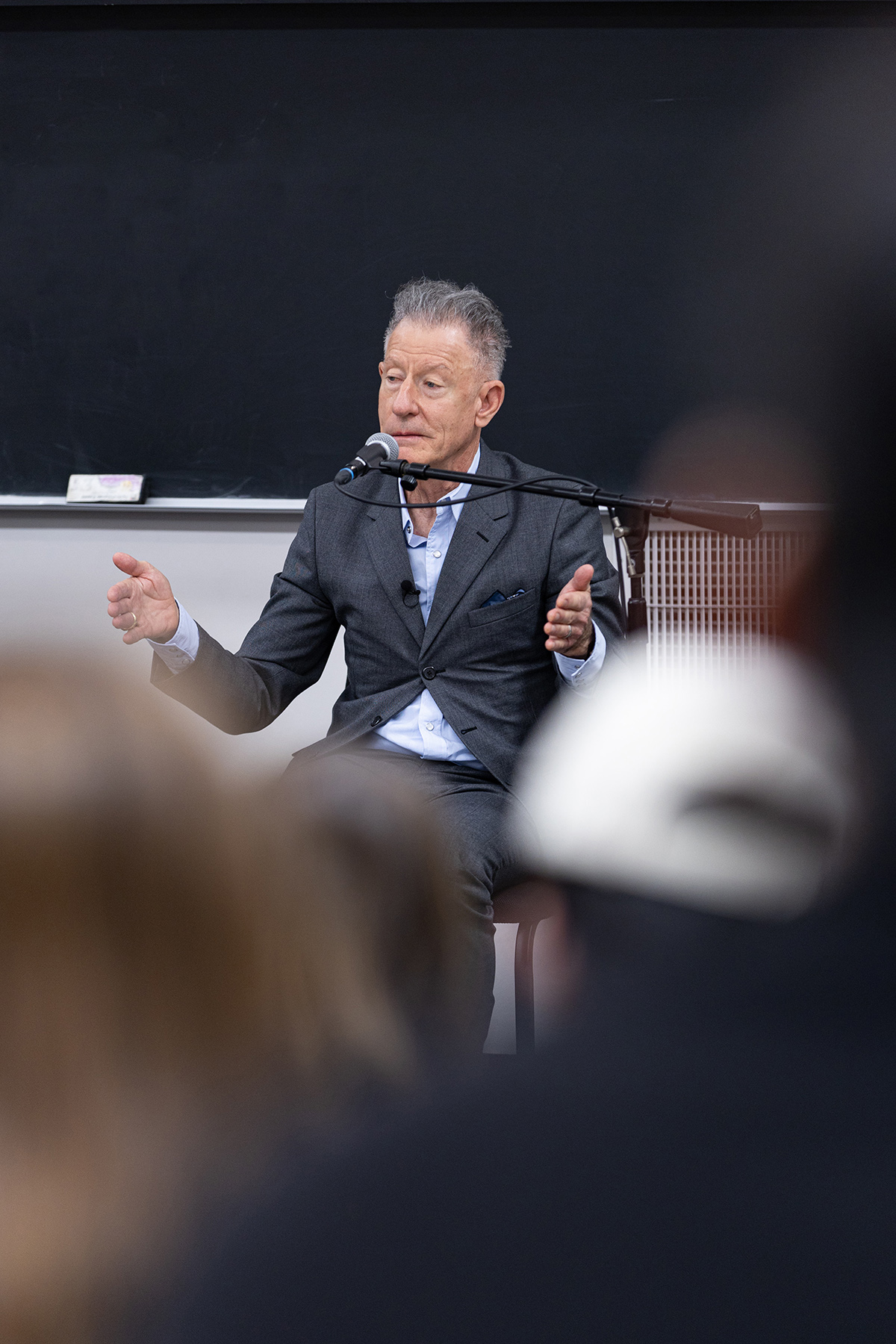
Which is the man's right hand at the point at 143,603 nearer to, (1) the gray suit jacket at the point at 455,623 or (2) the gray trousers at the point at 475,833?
(1) the gray suit jacket at the point at 455,623

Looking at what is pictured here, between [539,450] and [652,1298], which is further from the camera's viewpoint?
[539,450]

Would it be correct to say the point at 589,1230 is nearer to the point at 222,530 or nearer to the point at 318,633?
the point at 318,633

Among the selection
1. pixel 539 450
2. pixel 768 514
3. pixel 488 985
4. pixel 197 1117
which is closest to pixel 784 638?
pixel 197 1117

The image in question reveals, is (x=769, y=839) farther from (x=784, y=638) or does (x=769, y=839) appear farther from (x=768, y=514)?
(x=768, y=514)

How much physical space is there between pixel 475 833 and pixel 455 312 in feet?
2.56

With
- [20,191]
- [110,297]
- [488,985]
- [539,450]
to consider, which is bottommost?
[488,985]

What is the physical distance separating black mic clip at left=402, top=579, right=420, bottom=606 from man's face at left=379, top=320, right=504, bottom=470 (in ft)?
0.58

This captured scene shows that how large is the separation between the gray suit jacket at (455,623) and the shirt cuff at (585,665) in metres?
0.04

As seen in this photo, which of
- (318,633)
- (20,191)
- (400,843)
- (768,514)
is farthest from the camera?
(20,191)

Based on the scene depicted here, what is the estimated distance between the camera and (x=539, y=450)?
2316mm

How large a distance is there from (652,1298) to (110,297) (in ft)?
7.77

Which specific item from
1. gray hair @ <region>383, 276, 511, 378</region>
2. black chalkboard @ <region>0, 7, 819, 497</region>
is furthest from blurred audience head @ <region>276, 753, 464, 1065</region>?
black chalkboard @ <region>0, 7, 819, 497</region>

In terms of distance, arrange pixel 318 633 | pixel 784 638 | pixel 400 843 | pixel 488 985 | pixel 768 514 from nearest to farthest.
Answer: pixel 400 843, pixel 784 638, pixel 488 985, pixel 318 633, pixel 768 514

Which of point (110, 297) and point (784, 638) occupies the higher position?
point (110, 297)
